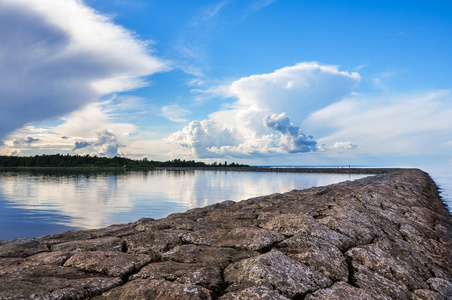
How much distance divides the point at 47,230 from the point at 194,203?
10.9 meters

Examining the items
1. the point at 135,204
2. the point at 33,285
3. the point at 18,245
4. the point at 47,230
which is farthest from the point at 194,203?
the point at 33,285

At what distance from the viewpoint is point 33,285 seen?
10.2 ft

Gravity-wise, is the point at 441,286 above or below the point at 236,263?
below

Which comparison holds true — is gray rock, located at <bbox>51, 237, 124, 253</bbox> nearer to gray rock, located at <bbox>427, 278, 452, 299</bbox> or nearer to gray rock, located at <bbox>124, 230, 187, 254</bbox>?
gray rock, located at <bbox>124, 230, 187, 254</bbox>

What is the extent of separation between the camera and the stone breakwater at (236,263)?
3118 mm

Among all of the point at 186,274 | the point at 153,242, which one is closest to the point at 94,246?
the point at 153,242

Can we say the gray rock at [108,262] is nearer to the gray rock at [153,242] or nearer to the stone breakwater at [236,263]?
the stone breakwater at [236,263]

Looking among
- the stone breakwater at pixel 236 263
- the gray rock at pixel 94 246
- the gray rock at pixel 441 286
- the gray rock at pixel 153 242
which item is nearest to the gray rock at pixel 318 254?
the stone breakwater at pixel 236 263

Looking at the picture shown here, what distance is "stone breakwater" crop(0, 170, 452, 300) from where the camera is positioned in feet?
10.2

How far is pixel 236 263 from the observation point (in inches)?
151

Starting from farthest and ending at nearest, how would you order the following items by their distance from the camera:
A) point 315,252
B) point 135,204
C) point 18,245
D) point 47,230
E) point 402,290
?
point 135,204, point 47,230, point 18,245, point 315,252, point 402,290

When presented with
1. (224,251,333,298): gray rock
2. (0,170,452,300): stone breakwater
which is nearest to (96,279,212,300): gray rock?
(0,170,452,300): stone breakwater

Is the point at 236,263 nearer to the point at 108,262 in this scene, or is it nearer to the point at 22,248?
the point at 108,262

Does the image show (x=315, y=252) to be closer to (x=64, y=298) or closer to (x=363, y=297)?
(x=363, y=297)
